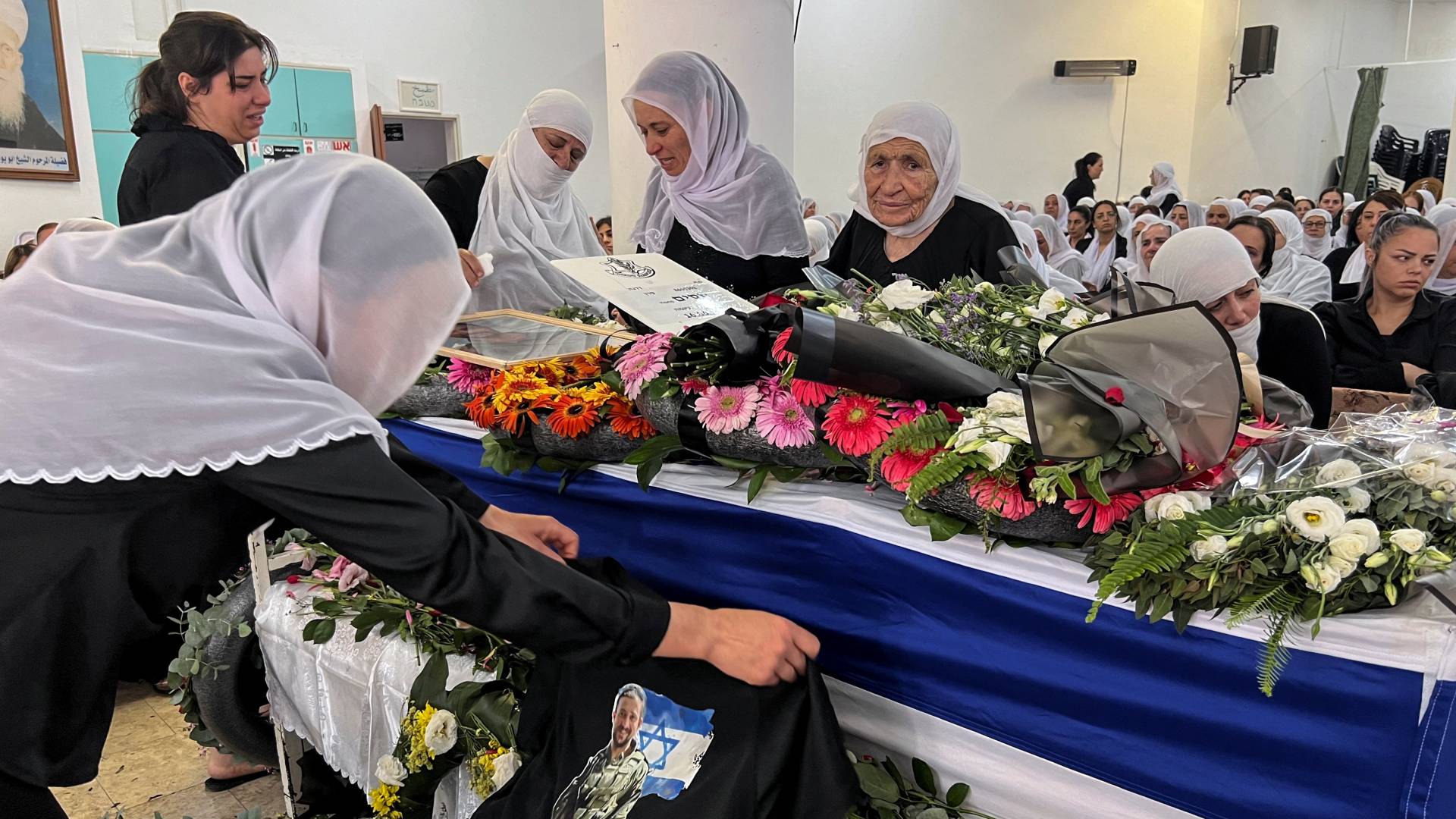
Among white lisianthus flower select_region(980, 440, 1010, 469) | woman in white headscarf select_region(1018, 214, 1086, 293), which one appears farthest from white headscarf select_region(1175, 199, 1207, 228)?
white lisianthus flower select_region(980, 440, 1010, 469)

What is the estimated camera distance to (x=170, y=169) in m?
2.31

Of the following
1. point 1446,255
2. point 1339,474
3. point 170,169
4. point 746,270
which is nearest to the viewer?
point 1339,474

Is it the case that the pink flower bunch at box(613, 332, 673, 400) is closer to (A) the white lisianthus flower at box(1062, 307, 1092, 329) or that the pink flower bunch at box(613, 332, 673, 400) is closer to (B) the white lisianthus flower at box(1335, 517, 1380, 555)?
(A) the white lisianthus flower at box(1062, 307, 1092, 329)

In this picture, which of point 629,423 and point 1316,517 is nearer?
point 1316,517

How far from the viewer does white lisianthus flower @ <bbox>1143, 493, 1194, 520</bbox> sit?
3.43ft

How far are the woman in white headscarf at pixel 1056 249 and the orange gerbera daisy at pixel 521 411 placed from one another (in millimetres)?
5988

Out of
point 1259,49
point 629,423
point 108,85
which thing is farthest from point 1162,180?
point 629,423

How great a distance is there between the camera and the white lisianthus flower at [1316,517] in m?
0.94

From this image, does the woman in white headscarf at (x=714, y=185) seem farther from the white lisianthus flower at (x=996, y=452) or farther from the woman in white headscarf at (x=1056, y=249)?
the woman in white headscarf at (x=1056, y=249)

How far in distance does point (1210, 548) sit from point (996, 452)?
227mm

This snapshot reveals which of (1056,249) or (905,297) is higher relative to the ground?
(905,297)

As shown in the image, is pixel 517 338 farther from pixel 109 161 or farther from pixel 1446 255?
pixel 109 161

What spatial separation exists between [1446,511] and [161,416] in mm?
1271

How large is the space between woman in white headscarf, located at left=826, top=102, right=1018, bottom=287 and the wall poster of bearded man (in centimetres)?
436
